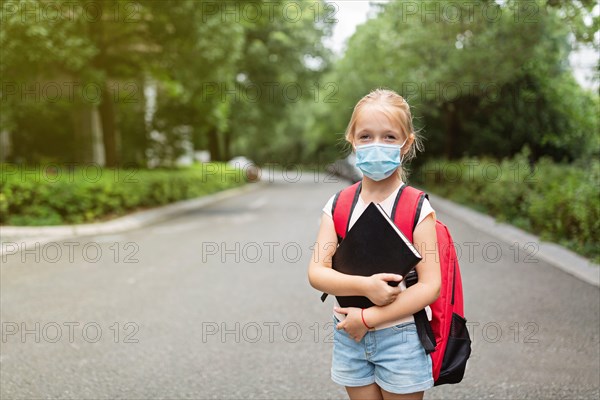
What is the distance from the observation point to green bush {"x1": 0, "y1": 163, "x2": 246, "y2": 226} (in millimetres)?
Result: 12070

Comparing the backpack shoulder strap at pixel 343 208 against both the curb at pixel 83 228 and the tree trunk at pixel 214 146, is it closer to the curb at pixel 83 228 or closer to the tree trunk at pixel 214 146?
the curb at pixel 83 228

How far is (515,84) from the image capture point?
21984 millimetres

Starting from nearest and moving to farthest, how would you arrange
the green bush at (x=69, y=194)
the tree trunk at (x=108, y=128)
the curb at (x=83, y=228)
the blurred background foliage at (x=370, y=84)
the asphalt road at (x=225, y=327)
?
the asphalt road at (x=225, y=327), the curb at (x=83, y=228), the green bush at (x=69, y=194), the blurred background foliage at (x=370, y=84), the tree trunk at (x=108, y=128)

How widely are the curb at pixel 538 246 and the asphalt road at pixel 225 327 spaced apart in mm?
228

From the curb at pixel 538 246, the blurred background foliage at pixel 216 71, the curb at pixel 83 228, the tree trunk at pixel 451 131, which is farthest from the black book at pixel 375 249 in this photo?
the tree trunk at pixel 451 131

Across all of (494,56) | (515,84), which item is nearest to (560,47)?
(494,56)

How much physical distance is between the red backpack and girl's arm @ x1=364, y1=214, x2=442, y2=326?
0.05 m

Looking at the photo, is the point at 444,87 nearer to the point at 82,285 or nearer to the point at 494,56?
the point at 494,56

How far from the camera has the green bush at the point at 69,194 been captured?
12070 mm

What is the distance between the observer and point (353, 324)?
198cm

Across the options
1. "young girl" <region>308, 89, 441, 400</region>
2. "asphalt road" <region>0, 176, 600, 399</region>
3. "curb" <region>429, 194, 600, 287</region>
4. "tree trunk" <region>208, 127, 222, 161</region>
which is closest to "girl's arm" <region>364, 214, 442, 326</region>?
"young girl" <region>308, 89, 441, 400</region>

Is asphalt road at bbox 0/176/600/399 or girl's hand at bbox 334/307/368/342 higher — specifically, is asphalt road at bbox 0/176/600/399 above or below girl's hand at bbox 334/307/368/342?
below

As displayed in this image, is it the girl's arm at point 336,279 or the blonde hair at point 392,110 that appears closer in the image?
the girl's arm at point 336,279

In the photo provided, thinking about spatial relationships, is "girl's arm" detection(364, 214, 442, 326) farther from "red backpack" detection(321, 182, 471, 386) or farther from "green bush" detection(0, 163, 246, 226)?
"green bush" detection(0, 163, 246, 226)
